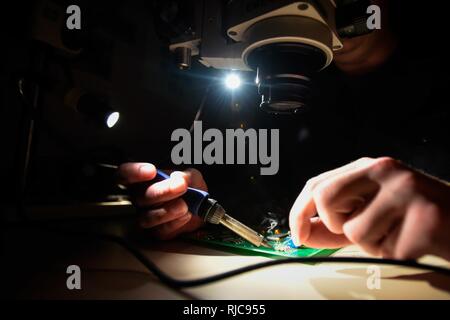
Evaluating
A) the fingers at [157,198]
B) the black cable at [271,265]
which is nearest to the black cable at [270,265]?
the black cable at [271,265]

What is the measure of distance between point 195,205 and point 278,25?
32cm

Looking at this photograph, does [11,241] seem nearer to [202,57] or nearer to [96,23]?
[202,57]

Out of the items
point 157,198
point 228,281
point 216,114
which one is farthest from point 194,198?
point 216,114

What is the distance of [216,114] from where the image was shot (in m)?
1.11

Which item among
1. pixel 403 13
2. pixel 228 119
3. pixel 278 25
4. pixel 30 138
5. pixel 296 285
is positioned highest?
pixel 403 13

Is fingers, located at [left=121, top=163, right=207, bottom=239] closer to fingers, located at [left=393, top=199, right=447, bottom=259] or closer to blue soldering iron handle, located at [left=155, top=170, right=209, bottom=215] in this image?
blue soldering iron handle, located at [left=155, top=170, right=209, bottom=215]

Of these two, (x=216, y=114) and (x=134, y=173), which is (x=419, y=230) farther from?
(x=216, y=114)

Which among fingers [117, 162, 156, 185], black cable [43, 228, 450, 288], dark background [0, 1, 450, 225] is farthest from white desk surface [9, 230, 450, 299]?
dark background [0, 1, 450, 225]

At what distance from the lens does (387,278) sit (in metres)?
0.42

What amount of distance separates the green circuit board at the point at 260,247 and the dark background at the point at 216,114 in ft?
0.56

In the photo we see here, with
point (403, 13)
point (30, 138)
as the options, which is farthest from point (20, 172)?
point (403, 13)

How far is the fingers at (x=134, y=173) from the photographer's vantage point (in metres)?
0.61

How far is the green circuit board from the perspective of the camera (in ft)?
1.72

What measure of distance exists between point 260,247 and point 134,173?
0.91ft
